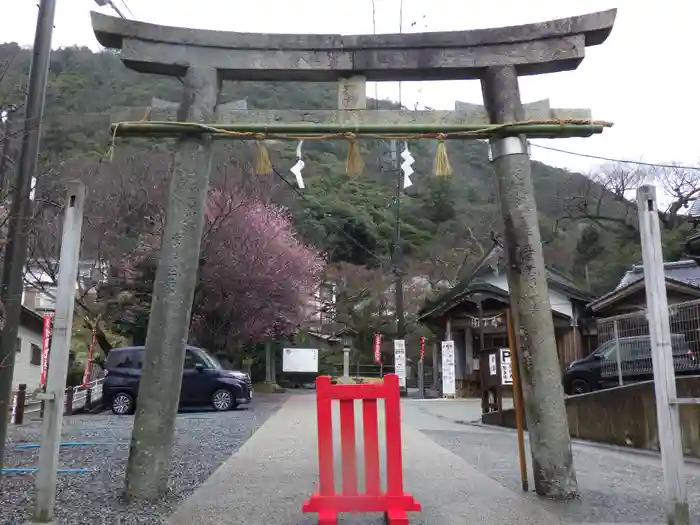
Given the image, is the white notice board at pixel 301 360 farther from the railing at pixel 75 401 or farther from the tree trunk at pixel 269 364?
the railing at pixel 75 401

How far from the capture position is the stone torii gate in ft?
18.8

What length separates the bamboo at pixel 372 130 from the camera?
19.6ft

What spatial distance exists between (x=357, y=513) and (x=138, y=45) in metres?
4.73

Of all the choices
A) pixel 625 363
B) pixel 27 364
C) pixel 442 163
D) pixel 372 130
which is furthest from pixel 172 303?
pixel 27 364

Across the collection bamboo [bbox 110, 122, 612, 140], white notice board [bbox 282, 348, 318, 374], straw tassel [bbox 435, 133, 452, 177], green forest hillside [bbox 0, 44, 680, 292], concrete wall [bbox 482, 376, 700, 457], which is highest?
green forest hillside [bbox 0, 44, 680, 292]

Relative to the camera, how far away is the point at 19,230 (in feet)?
19.1

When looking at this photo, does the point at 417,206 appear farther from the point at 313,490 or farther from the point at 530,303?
the point at 313,490

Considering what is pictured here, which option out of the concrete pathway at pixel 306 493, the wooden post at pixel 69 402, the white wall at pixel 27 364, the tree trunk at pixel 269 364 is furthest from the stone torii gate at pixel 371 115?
the tree trunk at pixel 269 364

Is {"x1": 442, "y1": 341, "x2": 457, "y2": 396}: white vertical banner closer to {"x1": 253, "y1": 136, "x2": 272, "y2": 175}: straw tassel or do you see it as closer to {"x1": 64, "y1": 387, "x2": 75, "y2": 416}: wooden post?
{"x1": 64, "y1": 387, "x2": 75, "y2": 416}: wooden post

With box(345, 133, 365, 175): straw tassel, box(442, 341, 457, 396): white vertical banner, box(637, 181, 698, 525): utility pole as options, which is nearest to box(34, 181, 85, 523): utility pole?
box(345, 133, 365, 175): straw tassel

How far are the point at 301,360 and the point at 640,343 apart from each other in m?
23.6

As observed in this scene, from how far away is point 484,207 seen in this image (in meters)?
43.6

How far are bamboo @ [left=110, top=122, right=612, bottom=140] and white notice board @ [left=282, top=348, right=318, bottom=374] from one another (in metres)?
28.6

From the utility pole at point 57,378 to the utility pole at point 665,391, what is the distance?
4.33 m
